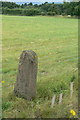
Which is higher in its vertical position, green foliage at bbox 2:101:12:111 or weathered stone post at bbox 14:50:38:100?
weathered stone post at bbox 14:50:38:100

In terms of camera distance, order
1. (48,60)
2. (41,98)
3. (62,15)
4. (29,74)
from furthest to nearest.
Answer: (62,15), (48,60), (41,98), (29,74)

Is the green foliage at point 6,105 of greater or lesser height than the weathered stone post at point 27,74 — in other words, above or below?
below

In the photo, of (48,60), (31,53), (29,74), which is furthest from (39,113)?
(48,60)

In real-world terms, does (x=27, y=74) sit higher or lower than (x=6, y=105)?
higher

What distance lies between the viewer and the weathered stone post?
2771 mm

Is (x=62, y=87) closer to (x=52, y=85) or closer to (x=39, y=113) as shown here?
(x=52, y=85)

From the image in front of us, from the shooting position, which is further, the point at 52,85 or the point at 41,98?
the point at 52,85

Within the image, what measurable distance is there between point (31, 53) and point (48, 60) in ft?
10.8

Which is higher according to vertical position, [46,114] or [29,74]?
[29,74]

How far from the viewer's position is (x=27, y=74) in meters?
2.79

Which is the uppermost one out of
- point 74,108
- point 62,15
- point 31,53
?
point 62,15

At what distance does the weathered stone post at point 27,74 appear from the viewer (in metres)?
2.77

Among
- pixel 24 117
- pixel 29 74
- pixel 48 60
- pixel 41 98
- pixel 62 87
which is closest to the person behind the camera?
pixel 24 117

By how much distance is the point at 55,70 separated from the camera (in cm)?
503
